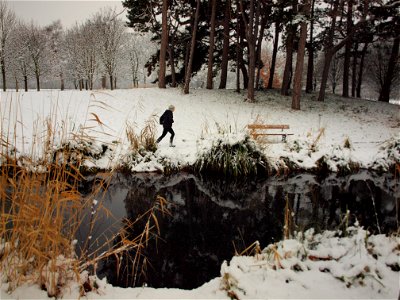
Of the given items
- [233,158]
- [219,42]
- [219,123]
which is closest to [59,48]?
[219,42]

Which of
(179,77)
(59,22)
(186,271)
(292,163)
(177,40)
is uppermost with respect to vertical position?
(59,22)

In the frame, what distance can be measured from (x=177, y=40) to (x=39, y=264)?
21.0 meters

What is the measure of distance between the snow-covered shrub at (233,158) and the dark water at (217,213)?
50 centimetres

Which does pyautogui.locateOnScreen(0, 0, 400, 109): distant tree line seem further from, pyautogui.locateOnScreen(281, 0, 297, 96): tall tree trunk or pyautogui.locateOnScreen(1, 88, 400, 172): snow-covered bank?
pyautogui.locateOnScreen(1, 88, 400, 172): snow-covered bank

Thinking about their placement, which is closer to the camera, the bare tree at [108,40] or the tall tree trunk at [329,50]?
the tall tree trunk at [329,50]

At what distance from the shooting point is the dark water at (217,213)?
333 centimetres

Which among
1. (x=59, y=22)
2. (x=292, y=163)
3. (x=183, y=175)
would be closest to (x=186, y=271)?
(x=183, y=175)

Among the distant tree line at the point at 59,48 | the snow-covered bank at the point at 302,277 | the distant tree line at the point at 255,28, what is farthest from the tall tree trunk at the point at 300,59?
the distant tree line at the point at 59,48

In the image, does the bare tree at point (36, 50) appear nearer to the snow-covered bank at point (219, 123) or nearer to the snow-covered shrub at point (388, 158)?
the snow-covered bank at point (219, 123)

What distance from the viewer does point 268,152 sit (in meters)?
8.06

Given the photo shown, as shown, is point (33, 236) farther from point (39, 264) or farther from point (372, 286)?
point (372, 286)

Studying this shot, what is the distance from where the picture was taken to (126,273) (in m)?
3.11

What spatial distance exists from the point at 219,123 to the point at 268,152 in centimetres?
532

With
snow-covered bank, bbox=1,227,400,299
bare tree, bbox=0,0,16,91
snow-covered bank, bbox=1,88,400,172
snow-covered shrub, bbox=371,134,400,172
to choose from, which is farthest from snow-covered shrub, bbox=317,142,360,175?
bare tree, bbox=0,0,16,91
